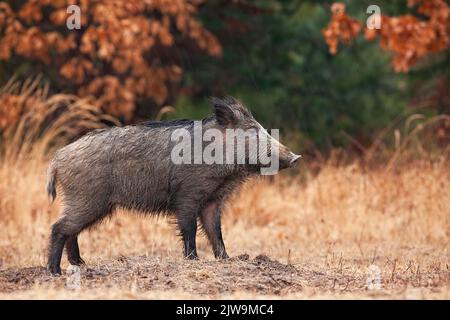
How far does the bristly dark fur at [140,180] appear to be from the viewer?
24.6ft

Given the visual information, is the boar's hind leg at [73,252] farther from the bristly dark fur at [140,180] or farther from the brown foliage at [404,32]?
the brown foliage at [404,32]

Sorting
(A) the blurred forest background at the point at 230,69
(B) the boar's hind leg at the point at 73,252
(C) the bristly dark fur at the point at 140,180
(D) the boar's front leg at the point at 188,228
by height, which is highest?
(A) the blurred forest background at the point at 230,69

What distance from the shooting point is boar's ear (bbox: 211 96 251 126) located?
7.65 metres

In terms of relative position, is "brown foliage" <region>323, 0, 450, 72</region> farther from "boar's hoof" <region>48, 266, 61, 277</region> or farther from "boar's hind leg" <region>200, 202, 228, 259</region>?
"boar's hoof" <region>48, 266, 61, 277</region>

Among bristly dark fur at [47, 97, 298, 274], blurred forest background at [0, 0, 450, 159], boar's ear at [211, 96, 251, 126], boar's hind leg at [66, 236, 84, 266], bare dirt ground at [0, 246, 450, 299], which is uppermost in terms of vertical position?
blurred forest background at [0, 0, 450, 159]

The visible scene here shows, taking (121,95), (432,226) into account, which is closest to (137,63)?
(121,95)

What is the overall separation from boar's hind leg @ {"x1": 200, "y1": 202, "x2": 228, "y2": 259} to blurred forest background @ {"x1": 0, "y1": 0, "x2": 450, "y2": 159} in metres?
4.75

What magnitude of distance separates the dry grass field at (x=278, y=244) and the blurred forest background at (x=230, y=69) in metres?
1.81

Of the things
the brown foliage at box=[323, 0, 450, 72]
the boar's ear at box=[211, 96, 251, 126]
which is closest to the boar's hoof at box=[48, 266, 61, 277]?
the boar's ear at box=[211, 96, 251, 126]

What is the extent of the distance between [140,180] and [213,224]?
744 millimetres

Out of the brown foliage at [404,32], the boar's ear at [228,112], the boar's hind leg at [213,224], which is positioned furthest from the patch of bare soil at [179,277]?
the brown foliage at [404,32]
